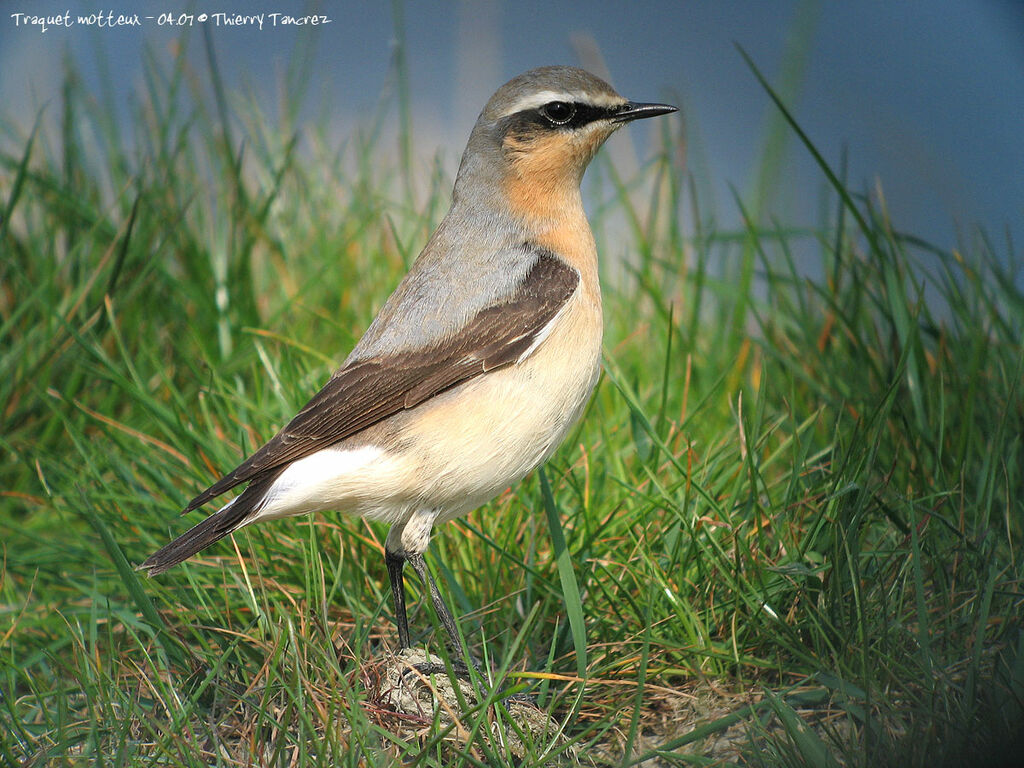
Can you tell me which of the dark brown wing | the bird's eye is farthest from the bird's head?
the dark brown wing

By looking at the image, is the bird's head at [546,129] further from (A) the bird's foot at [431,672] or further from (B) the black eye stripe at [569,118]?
(A) the bird's foot at [431,672]

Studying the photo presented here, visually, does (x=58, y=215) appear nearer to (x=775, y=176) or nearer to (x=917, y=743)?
(x=775, y=176)

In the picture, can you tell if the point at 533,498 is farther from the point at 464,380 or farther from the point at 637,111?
the point at 637,111

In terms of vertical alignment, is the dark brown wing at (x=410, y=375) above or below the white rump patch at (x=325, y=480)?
above

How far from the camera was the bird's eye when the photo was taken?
4020mm

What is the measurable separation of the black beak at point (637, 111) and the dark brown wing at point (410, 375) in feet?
2.80

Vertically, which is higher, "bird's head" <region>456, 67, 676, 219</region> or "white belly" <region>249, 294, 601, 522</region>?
"bird's head" <region>456, 67, 676, 219</region>

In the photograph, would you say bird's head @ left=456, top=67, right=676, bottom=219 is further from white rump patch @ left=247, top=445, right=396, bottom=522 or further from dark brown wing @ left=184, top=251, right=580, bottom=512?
white rump patch @ left=247, top=445, right=396, bottom=522

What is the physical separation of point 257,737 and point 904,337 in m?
3.07

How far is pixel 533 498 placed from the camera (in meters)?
4.31

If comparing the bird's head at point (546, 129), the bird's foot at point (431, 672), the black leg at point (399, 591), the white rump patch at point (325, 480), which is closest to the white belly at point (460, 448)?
the white rump patch at point (325, 480)

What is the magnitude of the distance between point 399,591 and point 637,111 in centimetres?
213

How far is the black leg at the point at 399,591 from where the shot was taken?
373cm

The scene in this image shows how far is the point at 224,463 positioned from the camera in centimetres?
438
